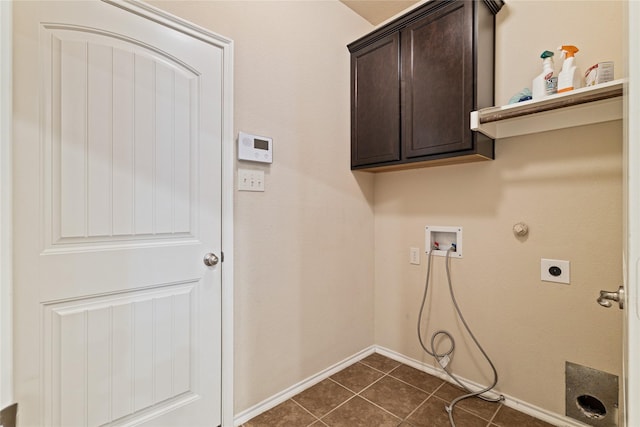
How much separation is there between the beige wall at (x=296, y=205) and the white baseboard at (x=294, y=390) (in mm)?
34

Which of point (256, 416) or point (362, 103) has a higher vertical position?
point (362, 103)

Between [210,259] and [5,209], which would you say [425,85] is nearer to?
[210,259]

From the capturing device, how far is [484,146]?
161cm

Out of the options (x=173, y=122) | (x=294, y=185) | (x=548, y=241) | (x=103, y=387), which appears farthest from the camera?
(x=294, y=185)

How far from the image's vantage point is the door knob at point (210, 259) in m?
1.43

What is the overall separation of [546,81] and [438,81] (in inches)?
20.3

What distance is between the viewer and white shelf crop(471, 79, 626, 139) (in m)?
1.20

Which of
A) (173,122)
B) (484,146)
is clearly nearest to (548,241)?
(484,146)

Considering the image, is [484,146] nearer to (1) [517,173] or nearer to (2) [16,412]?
(1) [517,173]

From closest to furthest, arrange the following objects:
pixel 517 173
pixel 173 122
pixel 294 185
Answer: pixel 173 122 < pixel 517 173 < pixel 294 185

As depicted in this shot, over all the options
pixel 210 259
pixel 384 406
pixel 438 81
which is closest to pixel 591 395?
pixel 384 406

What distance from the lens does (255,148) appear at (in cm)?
158

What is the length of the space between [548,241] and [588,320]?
16.5 inches

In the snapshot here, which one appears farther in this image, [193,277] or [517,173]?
[517,173]
